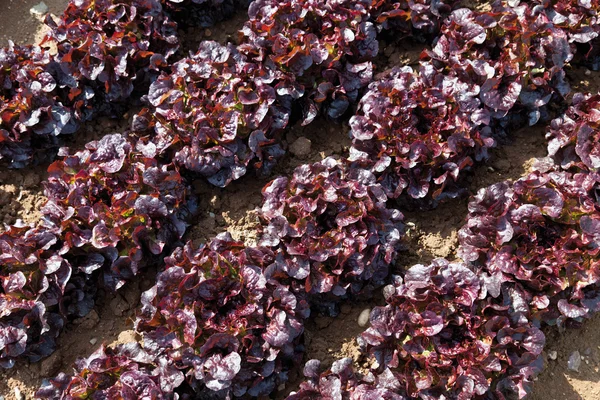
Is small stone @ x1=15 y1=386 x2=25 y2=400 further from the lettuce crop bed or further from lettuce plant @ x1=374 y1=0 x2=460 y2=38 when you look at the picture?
lettuce plant @ x1=374 y1=0 x2=460 y2=38

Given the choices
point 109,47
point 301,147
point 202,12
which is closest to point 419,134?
point 301,147

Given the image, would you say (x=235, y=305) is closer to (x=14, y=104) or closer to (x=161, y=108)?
(x=161, y=108)

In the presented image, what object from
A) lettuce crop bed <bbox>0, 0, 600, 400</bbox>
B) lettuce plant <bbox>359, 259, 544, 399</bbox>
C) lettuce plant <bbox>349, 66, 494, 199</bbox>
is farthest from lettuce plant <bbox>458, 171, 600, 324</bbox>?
lettuce plant <bbox>349, 66, 494, 199</bbox>

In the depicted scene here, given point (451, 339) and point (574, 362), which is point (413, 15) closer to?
point (451, 339)

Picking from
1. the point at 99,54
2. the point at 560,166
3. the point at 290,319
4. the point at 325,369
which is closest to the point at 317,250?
the point at 290,319

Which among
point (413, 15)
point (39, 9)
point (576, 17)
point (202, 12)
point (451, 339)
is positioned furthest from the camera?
point (39, 9)
